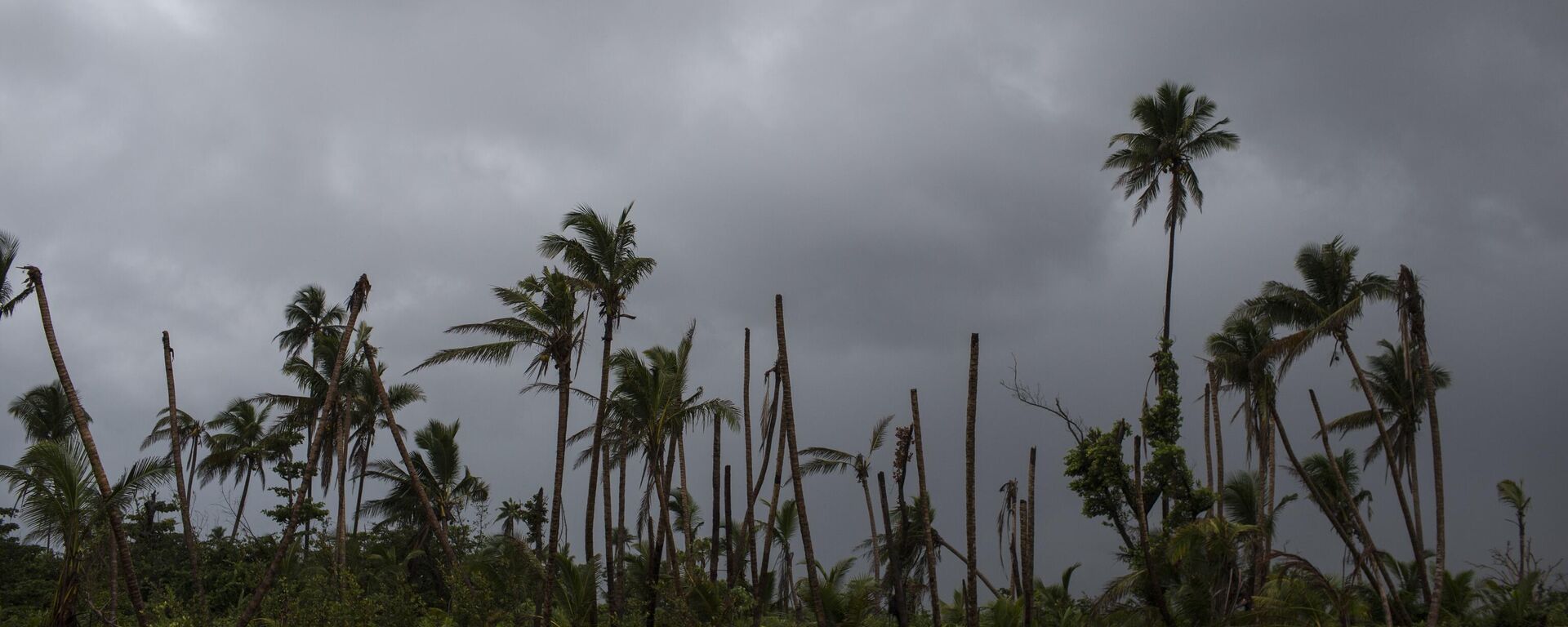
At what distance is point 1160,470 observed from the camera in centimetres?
2855

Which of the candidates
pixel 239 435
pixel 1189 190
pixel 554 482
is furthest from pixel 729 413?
pixel 239 435

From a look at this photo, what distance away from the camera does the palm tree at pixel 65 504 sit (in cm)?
1859

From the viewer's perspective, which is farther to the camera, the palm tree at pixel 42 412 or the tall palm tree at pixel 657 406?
the palm tree at pixel 42 412

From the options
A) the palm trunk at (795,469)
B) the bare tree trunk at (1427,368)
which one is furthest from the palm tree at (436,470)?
the bare tree trunk at (1427,368)

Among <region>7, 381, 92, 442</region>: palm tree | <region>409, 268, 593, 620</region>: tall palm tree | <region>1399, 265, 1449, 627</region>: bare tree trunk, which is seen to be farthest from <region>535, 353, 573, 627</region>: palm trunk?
<region>7, 381, 92, 442</region>: palm tree

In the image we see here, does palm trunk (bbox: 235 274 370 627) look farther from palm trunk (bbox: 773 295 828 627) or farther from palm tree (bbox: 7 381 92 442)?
palm tree (bbox: 7 381 92 442)

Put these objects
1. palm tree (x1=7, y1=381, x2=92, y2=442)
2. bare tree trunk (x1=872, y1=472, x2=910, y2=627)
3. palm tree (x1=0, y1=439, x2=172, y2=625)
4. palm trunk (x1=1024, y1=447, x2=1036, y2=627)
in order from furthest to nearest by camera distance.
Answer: palm tree (x1=7, y1=381, x2=92, y2=442) < bare tree trunk (x1=872, y1=472, x2=910, y2=627) < palm trunk (x1=1024, y1=447, x2=1036, y2=627) < palm tree (x1=0, y1=439, x2=172, y2=625)

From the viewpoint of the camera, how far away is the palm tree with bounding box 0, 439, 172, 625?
1859cm

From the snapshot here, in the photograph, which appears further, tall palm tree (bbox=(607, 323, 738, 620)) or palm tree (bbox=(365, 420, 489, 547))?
palm tree (bbox=(365, 420, 489, 547))

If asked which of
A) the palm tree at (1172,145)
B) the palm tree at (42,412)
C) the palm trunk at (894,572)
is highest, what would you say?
the palm tree at (1172,145)

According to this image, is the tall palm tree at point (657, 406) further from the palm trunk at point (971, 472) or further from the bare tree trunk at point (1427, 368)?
the bare tree trunk at point (1427, 368)

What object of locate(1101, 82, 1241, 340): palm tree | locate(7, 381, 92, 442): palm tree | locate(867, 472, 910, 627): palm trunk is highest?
locate(1101, 82, 1241, 340): palm tree

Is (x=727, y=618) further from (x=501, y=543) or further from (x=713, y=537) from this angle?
(x=501, y=543)

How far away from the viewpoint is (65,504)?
19.1 metres
